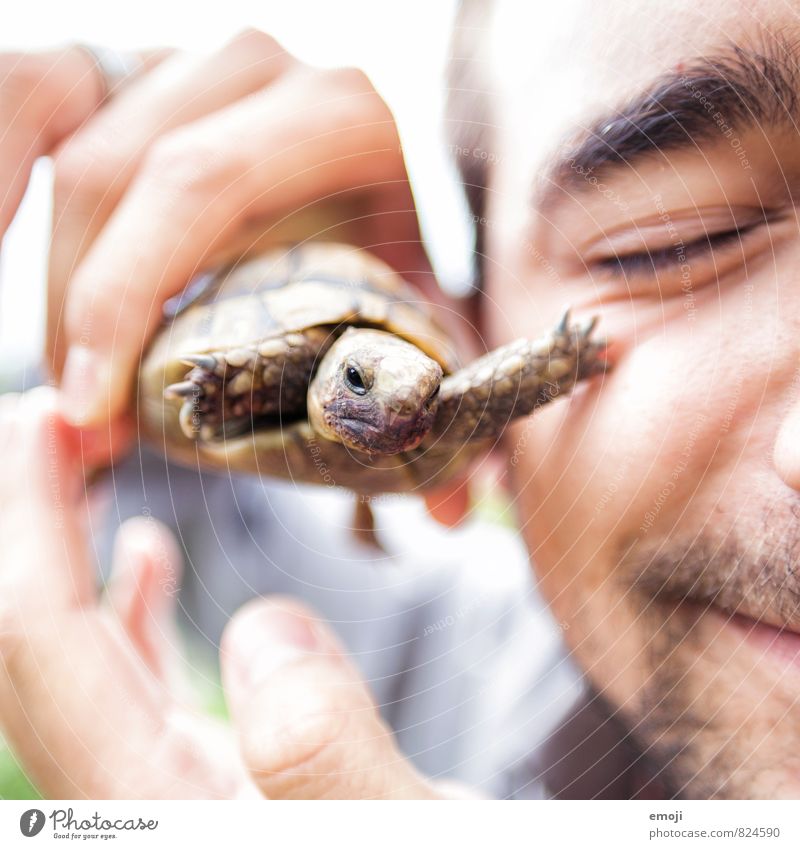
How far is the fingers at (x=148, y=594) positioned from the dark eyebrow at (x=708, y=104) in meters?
0.47

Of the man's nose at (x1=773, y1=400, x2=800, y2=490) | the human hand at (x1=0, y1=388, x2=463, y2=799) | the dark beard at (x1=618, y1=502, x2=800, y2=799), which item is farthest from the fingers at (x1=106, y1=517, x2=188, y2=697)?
the man's nose at (x1=773, y1=400, x2=800, y2=490)

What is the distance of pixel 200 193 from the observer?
0.46 m

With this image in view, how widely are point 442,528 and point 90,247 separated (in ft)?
1.21

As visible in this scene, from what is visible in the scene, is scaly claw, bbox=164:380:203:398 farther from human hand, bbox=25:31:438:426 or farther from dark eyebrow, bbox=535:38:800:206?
dark eyebrow, bbox=535:38:800:206

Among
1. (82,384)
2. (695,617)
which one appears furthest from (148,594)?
(695,617)

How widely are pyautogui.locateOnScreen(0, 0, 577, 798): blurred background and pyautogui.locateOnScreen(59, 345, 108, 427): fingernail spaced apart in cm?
3


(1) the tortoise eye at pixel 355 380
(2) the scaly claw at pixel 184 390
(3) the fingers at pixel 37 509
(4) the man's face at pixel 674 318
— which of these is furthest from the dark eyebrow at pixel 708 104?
(3) the fingers at pixel 37 509

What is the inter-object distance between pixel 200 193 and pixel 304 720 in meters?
0.37

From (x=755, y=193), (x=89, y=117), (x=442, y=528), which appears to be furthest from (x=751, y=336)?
(x=89, y=117)

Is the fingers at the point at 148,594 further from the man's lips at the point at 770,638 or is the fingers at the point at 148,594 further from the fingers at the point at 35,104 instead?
the man's lips at the point at 770,638

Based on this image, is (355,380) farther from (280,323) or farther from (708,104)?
(708,104)

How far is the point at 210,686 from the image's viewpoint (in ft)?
1.88

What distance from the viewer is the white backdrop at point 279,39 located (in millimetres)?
487
